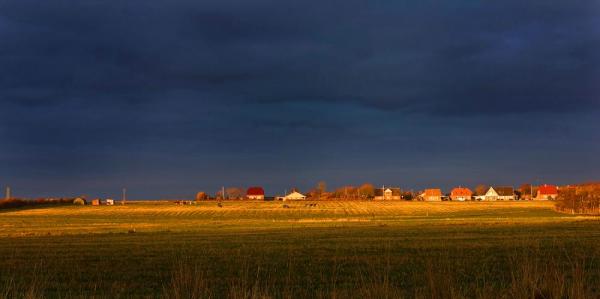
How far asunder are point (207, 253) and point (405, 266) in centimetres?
1177

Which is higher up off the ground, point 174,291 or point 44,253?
point 174,291

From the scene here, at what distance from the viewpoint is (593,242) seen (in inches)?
1391

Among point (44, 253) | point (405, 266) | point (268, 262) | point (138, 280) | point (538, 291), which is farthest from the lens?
point (44, 253)

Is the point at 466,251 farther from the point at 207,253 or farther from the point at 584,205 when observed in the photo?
the point at 584,205

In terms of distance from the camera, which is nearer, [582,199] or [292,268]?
[292,268]

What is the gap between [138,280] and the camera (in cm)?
2119

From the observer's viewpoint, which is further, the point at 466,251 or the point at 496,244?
the point at 496,244

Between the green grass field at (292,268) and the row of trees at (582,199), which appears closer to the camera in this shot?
the green grass field at (292,268)

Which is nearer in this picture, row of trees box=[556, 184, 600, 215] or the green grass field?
the green grass field

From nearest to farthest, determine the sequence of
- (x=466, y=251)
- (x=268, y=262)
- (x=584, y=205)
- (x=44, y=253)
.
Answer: (x=268, y=262) < (x=466, y=251) < (x=44, y=253) < (x=584, y=205)

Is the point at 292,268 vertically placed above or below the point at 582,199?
below

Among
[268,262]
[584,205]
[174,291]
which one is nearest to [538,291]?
[174,291]

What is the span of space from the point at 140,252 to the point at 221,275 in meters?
12.0

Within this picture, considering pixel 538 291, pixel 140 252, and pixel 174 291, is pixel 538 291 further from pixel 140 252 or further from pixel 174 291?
pixel 140 252
